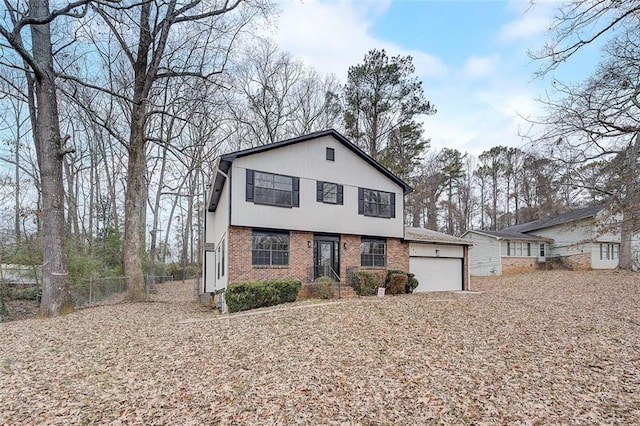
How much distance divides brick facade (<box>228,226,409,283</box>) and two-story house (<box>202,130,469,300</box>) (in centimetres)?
3

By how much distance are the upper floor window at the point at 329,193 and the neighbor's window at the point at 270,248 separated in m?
2.02

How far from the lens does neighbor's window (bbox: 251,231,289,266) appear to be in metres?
12.9

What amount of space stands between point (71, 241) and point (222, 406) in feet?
54.0

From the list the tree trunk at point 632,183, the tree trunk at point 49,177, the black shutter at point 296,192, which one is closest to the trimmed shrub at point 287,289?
the black shutter at point 296,192

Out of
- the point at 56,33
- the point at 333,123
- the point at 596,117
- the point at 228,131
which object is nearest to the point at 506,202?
the point at 333,123

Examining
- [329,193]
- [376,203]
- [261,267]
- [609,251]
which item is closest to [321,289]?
[261,267]

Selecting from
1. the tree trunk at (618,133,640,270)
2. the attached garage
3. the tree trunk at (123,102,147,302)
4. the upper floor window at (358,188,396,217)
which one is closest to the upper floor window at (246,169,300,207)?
the upper floor window at (358,188,396,217)

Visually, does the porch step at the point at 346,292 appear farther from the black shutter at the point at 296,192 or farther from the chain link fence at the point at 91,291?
the chain link fence at the point at 91,291

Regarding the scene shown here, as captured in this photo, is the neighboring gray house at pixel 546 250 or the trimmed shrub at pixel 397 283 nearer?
the trimmed shrub at pixel 397 283

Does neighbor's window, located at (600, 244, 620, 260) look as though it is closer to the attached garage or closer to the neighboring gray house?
the neighboring gray house

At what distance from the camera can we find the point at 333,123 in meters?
27.2

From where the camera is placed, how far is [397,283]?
14828 mm

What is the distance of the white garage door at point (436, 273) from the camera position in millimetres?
16719

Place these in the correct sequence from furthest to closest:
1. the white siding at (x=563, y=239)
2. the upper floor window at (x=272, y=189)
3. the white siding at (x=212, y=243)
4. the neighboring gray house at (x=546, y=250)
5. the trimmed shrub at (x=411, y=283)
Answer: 1. the white siding at (x=563, y=239)
2. the neighboring gray house at (x=546, y=250)
3. the white siding at (x=212, y=243)
4. the trimmed shrub at (x=411, y=283)
5. the upper floor window at (x=272, y=189)
